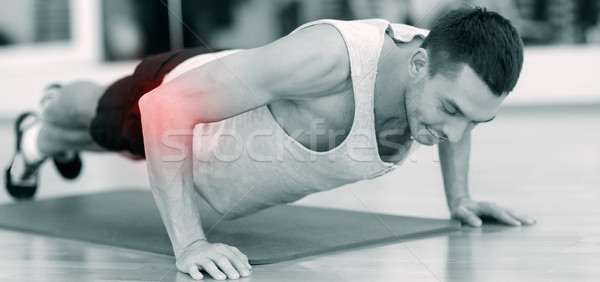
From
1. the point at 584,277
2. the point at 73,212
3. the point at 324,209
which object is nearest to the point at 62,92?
the point at 73,212

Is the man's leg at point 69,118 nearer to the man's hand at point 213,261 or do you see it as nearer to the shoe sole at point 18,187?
the shoe sole at point 18,187

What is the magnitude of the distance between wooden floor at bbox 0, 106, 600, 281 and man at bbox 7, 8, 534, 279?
0.15m

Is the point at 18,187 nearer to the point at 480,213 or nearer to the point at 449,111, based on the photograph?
the point at 480,213

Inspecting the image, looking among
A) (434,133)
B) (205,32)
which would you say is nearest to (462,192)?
(434,133)

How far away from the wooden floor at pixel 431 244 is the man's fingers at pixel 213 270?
47 mm

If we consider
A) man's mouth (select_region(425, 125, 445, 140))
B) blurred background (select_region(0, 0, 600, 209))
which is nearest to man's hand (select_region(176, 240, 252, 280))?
man's mouth (select_region(425, 125, 445, 140))

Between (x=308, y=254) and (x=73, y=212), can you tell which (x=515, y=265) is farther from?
(x=73, y=212)

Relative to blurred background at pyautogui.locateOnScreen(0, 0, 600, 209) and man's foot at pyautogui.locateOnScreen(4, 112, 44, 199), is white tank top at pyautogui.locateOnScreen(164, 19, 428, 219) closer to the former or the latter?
man's foot at pyautogui.locateOnScreen(4, 112, 44, 199)

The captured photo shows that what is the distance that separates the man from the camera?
1.21 metres

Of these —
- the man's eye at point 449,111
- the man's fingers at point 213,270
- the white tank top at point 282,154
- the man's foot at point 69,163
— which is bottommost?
the man's foot at point 69,163

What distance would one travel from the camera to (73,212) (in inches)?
75.2

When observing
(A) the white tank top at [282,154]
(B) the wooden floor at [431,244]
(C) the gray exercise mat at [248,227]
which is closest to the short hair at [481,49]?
(A) the white tank top at [282,154]

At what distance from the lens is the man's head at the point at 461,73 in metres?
1.20

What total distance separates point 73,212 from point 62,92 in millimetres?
288
